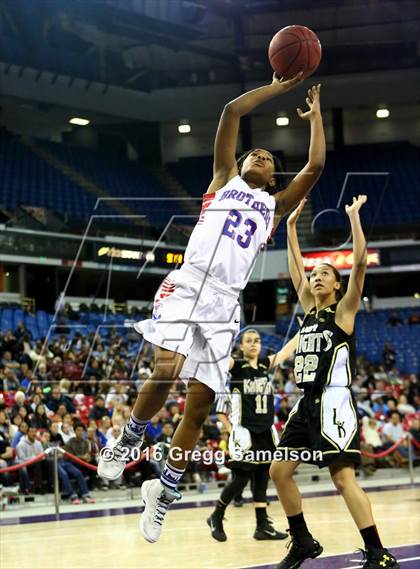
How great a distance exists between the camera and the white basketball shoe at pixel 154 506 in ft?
15.9

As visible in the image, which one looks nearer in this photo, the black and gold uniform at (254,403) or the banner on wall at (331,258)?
the black and gold uniform at (254,403)

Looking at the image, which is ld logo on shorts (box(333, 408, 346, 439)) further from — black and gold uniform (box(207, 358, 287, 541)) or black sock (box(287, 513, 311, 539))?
black and gold uniform (box(207, 358, 287, 541))

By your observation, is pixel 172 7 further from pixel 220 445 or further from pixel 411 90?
pixel 220 445

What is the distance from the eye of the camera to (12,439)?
12.5m

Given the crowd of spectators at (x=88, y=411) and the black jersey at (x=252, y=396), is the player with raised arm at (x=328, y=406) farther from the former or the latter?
the crowd of spectators at (x=88, y=411)

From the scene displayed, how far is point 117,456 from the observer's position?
510 centimetres

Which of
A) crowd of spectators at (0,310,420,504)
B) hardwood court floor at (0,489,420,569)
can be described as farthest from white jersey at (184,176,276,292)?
crowd of spectators at (0,310,420,504)

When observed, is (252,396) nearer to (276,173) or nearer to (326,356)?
(326,356)

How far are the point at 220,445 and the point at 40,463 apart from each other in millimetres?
2773

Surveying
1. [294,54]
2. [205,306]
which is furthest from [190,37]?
[205,306]

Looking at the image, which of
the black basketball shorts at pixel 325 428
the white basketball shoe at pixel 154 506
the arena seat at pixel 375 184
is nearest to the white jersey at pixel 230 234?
the white basketball shoe at pixel 154 506

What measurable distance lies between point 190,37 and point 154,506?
2196 cm

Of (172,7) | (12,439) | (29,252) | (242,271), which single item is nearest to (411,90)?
(172,7)

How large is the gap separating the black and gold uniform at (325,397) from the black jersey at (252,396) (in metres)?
2.74
